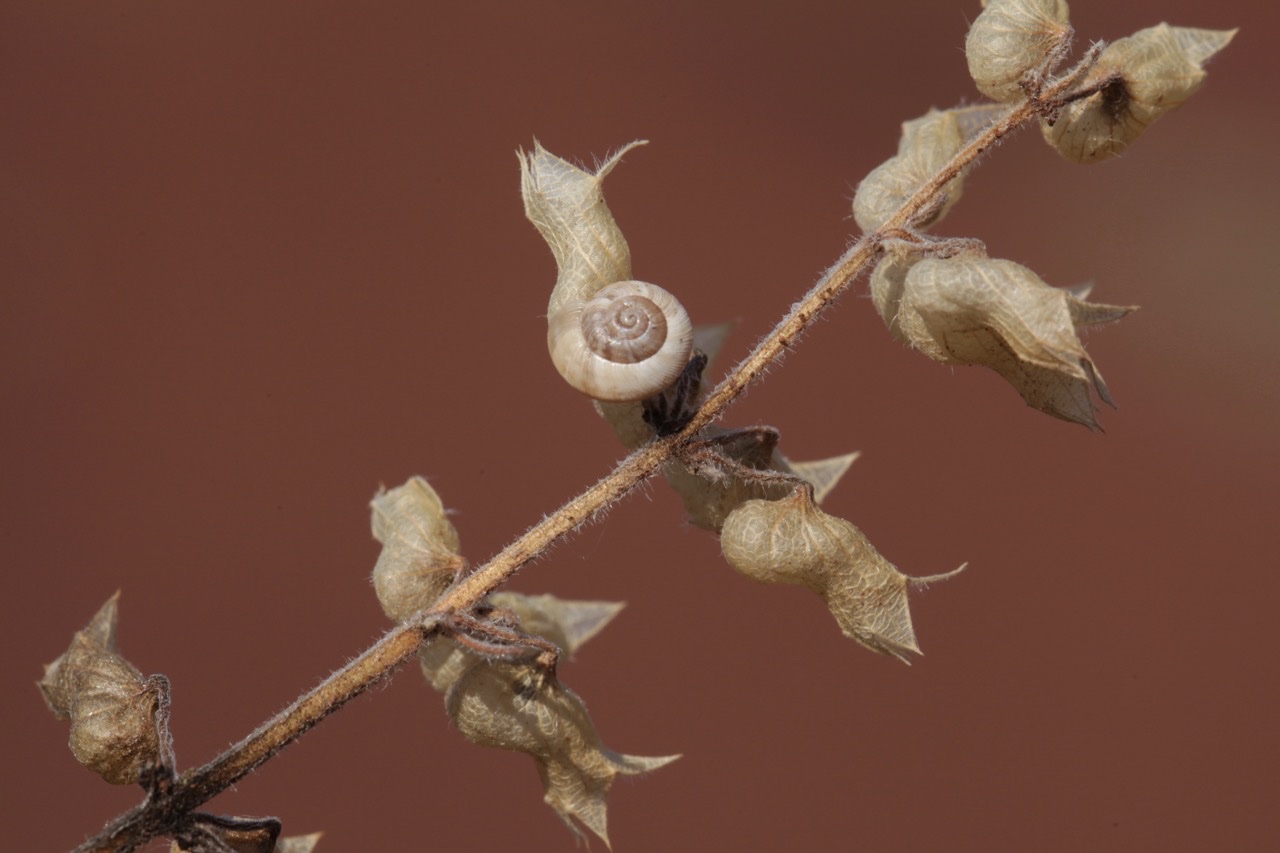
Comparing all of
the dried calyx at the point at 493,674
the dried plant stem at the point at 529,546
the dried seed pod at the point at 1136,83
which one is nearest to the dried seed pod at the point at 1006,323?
the dried plant stem at the point at 529,546

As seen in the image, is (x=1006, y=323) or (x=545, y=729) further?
(x=545, y=729)

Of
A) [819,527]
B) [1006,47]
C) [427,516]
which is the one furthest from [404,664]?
[1006,47]

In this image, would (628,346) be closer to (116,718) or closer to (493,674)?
(493,674)

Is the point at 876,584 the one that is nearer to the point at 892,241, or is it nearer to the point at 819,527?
the point at 819,527

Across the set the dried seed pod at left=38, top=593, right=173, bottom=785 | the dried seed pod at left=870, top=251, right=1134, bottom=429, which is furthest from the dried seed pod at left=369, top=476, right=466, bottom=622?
the dried seed pod at left=870, top=251, right=1134, bottom=429

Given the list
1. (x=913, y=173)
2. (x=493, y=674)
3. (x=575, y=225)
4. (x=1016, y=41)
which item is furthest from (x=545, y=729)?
(x=1016, y=41)

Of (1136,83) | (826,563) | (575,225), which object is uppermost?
(575,225)

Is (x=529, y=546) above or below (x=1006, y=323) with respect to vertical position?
above

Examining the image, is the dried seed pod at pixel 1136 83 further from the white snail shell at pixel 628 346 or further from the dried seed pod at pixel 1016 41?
the white snail shell at pixel 628 346
